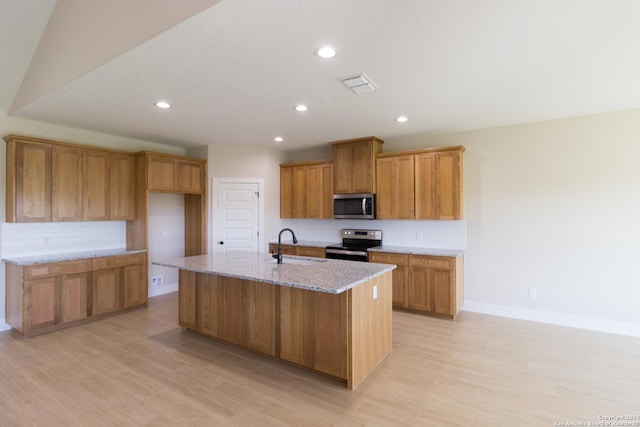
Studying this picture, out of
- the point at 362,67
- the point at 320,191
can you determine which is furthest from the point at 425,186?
the point at 362,67

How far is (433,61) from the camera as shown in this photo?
2.51 meters

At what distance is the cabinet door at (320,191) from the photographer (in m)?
5.55

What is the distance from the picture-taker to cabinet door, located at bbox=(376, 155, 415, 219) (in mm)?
4773

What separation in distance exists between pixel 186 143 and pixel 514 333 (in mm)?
5663

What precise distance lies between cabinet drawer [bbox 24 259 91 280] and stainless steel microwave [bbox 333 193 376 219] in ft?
12.0

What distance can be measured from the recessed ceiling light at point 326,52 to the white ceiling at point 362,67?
6 centimetres

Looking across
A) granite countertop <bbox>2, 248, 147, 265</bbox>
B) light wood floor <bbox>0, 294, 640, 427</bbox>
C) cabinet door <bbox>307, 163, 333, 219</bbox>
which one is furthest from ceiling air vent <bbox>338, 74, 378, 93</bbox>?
granite countertop <bbox>2, 248, 147, 265</bbox>

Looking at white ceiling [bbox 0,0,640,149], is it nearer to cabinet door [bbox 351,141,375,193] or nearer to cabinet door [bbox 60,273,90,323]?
cabinet door [bbox 351,141,375,193]

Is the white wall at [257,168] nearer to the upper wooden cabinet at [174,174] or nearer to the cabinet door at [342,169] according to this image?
the upper wooden cabinet at [174,174]

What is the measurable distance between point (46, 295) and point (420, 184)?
511 cm

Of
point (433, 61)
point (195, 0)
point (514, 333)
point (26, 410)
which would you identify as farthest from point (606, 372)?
point (26, 410)

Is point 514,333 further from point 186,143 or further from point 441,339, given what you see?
point 186,143

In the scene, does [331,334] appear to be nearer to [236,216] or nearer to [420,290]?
[420,290]

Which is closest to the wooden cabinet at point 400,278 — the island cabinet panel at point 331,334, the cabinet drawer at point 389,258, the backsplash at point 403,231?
the cabinet drawer at point 389,258
